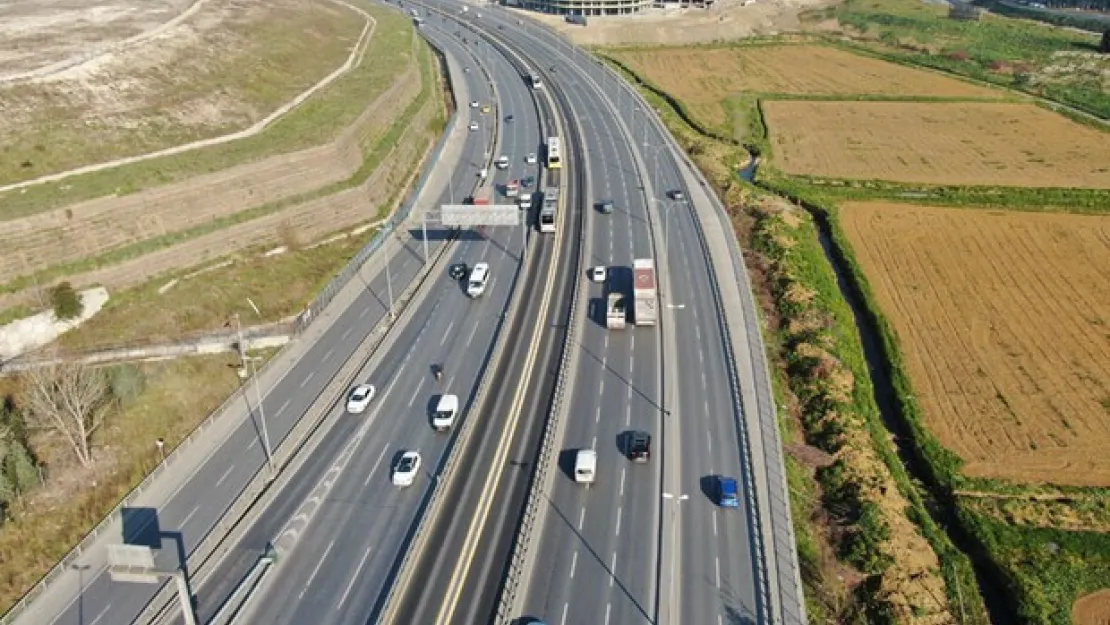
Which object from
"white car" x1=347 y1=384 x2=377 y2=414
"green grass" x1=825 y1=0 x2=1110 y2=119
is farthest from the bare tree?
"green grass" x1=825 y1=0 x2=1110 y2=119

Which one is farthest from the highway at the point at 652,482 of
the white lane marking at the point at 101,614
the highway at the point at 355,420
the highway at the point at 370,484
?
the white lane marking at the point at 101,614

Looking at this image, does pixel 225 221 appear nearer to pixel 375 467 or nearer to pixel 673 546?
pixel 375 467

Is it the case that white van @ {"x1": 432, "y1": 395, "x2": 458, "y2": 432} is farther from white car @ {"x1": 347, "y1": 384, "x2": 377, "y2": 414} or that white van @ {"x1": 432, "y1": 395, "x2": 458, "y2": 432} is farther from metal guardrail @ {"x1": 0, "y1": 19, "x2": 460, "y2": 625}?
metal guardrail @ {"x1": 0, "y1": 19, "x2": 460, "y2": 625}

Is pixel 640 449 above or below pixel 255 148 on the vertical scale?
below

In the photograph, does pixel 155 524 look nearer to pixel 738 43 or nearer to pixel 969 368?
pixel 969 368

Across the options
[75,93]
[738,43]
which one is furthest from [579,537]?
[738,43]

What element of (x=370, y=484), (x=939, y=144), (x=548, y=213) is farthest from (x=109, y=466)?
(x=939, y=144)
